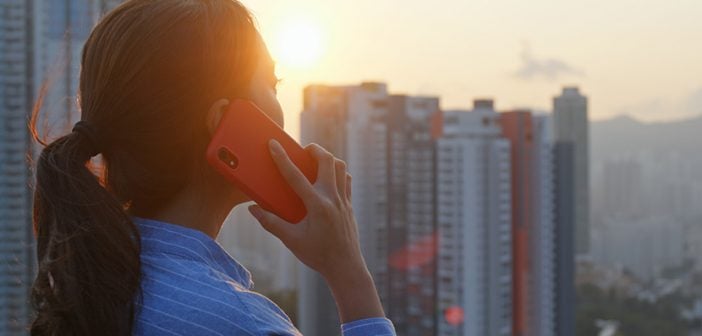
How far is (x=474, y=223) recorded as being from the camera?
8211 millimetres

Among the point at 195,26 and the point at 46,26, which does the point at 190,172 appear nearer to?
the point at 195,26

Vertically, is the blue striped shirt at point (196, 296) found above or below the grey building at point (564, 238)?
above

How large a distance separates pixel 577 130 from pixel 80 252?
12.3 m

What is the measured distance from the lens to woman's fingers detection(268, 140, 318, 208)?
503mm

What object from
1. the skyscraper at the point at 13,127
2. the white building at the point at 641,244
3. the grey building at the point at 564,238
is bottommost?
the white building at the point at 641,244

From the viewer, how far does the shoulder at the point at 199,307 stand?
1.40ft

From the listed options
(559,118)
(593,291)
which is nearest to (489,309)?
(559,118)

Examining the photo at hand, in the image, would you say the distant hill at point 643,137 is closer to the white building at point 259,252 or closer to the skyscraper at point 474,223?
the skyscraper at point 474,223

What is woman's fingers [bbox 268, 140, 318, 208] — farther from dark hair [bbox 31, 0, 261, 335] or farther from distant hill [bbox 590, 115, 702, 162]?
distant hill [bbox 590, 115, 702, 162]

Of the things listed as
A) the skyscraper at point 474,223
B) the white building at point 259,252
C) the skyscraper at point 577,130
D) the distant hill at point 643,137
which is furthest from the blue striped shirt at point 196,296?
the white building at point 259,252

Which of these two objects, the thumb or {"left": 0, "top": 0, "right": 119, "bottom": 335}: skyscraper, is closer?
the thumb

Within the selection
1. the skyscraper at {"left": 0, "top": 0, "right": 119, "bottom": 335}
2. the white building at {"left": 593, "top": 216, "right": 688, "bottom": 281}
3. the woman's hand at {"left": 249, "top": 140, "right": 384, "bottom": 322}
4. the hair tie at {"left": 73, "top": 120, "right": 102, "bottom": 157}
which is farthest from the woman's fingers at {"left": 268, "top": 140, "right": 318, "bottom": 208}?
the white building at {"left": 593, "top": 216, "right": 688, "bottom": 281}

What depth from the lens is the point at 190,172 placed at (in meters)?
0.50

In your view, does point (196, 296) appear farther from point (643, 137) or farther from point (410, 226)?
point (643, 137)
